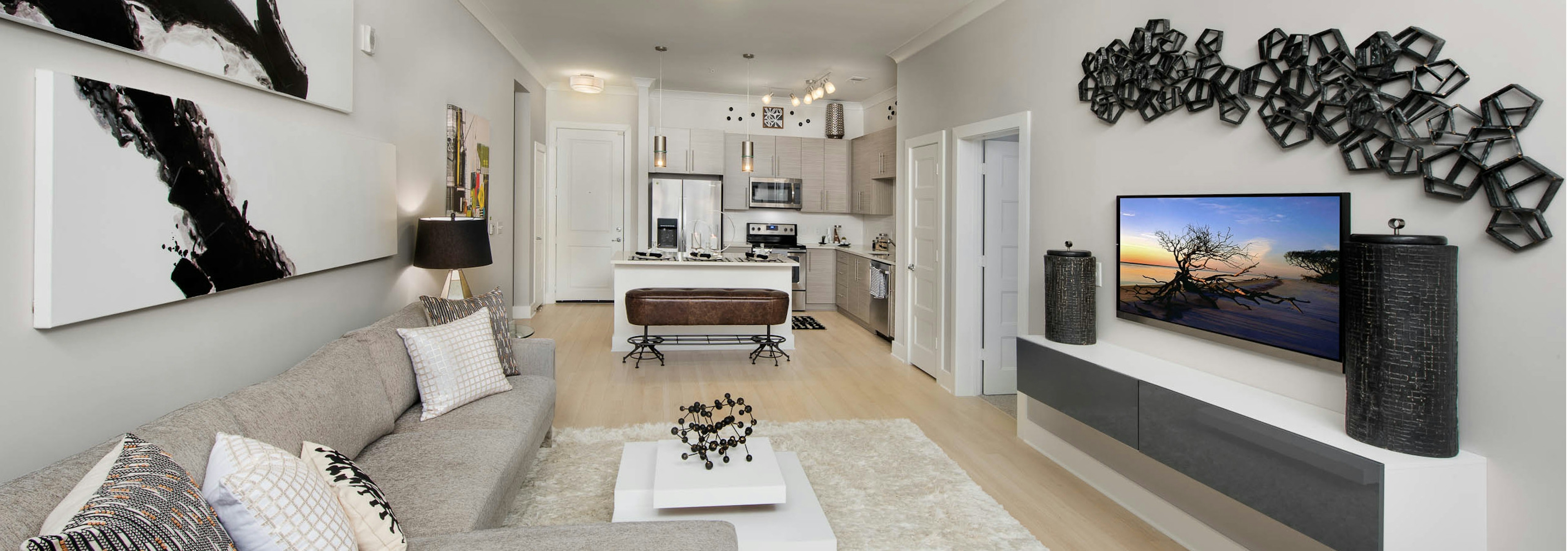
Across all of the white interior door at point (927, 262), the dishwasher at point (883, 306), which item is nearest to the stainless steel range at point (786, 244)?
the dishwasher at point (883, 306)

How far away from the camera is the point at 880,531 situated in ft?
8.39

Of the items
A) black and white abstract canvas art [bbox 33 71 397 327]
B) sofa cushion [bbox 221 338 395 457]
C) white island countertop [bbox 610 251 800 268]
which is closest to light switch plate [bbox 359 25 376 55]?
black and white abstract canvas art [bbox 33 71 397 327]

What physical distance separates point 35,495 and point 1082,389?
296 cm

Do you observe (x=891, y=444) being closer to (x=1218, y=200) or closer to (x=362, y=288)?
(x=1218, y=200)

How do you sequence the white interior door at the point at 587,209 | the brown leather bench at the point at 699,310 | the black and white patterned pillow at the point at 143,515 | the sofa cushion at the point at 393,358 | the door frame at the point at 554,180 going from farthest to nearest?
the white interior door at the point at 587,209 → the door frame at the point at 554,180 → the brown leather bench at the point at 699,310 → the sofa cushion at the point at 393,358 → the black and white patterned pillow at the point at 143,515

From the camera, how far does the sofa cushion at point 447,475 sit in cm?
184

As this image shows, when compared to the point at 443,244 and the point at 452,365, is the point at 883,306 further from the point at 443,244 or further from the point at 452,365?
the point at 452,365

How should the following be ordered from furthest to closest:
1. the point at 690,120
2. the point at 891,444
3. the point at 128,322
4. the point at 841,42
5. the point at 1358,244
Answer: the point at 690,120 → the point at 841,42 → the point at 891,444 → the point at 1358,244 → the point at 128,322

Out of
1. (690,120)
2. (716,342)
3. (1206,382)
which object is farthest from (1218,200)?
(690,120)

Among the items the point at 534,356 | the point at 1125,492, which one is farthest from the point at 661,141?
the point at 1125,492

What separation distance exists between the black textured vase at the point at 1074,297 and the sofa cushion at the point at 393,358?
2644mm

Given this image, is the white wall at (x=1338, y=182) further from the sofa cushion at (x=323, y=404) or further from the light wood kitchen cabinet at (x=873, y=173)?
the light wood kitchen cabinet at (x=873, y=173)

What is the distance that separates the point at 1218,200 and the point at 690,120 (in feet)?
21.1

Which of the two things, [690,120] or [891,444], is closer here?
[891,444]
